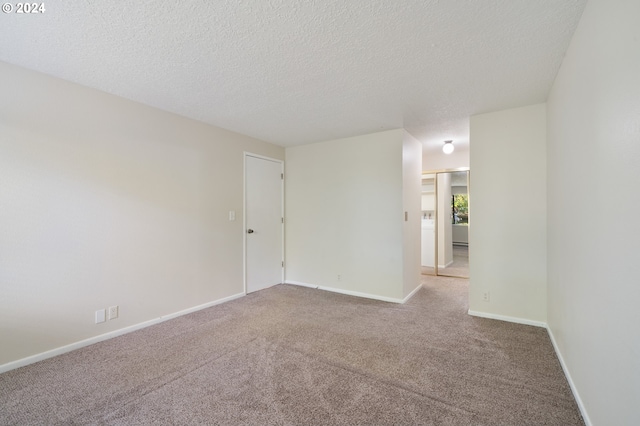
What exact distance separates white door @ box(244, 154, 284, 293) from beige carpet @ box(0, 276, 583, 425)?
4.18 feet

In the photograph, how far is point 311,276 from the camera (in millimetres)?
4719

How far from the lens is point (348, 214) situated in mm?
4332

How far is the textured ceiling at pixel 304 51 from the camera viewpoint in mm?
1658

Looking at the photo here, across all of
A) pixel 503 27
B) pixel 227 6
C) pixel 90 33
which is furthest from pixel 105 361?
pixel 503 27

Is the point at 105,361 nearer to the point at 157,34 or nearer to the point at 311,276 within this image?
the point at 157,34

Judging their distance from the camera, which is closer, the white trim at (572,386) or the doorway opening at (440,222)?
the white trim at (572,386)

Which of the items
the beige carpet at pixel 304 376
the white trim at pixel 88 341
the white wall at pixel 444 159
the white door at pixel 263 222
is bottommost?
the beige carpet at pixel 304 376

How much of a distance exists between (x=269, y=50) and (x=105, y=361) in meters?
2.87

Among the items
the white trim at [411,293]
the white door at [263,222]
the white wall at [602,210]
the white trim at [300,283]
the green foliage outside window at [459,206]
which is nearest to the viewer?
the white wall at [602,210]

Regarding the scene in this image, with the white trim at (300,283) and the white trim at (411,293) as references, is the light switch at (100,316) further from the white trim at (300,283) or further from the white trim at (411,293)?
the white trim at (411,293)

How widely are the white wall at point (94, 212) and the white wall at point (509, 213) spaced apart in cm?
337

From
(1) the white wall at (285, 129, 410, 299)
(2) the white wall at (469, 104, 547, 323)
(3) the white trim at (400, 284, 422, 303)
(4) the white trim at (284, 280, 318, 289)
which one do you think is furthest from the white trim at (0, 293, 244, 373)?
(2) the white wall at (469, 104, 547, 323)

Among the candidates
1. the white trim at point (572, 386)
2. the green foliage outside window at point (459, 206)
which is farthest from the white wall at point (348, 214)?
the green foliage outside window at point (459, 206)

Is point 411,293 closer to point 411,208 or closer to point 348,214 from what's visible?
point 411,208
